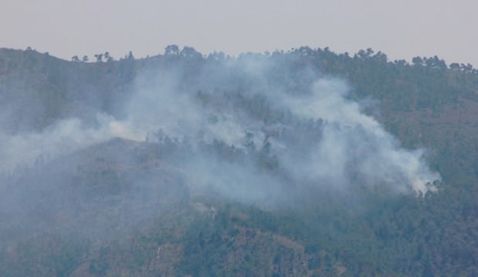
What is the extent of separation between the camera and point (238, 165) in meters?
121

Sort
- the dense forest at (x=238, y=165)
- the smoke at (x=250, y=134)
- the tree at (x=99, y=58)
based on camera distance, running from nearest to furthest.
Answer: the dense forest at (x=238, y=165)
the smoke at (x=250, y=134)
the tree at (x=99, y=58)

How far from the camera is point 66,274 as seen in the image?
10394 cm

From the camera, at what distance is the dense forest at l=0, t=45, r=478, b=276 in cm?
10438

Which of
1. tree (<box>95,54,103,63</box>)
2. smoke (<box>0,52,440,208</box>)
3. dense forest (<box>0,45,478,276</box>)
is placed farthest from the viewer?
tree (<box>95,54,103,63</box>)

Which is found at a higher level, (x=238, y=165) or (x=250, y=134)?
(x=250, y=134)

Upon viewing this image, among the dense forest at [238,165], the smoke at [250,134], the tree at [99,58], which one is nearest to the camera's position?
the dense forest at [238,165]

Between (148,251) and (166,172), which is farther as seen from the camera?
(166,172)

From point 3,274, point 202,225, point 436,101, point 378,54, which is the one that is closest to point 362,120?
point 436,101

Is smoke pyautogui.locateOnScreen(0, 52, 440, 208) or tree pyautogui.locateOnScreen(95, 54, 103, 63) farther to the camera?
tree pyautogui.locateOnScreen(95, 54, 103, 63)

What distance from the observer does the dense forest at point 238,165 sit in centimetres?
10438

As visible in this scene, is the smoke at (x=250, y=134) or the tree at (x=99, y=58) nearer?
the smoke at (x=250, y=134)

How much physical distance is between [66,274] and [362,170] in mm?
30033

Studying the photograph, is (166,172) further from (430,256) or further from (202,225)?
(430,256)

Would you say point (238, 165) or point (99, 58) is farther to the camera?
point (99, 58)
